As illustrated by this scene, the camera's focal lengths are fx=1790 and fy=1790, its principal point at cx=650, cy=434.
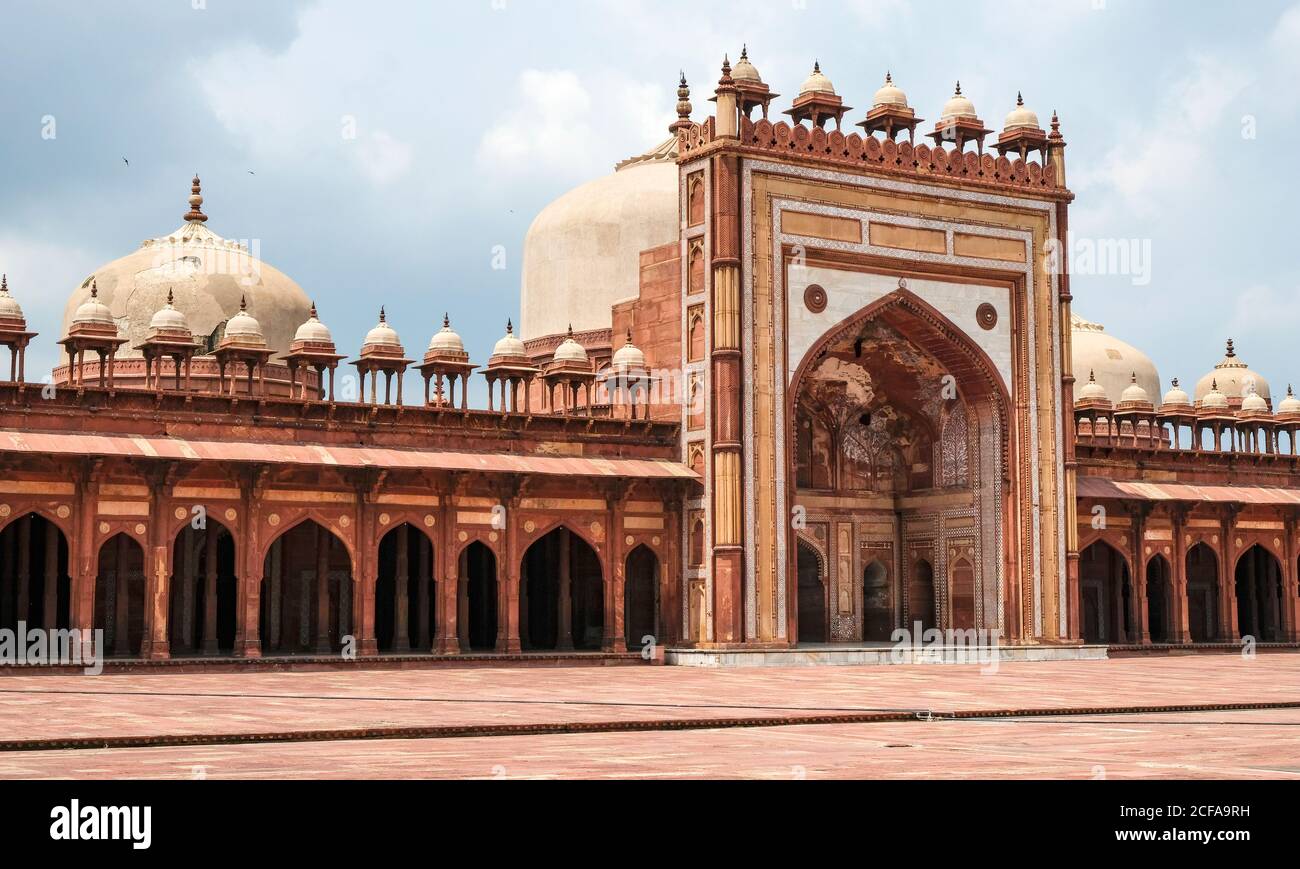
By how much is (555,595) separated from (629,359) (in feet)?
14.2

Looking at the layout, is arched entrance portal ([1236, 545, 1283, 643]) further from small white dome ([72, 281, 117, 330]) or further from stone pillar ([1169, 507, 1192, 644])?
small white dome ([72, 281, 117, 330])

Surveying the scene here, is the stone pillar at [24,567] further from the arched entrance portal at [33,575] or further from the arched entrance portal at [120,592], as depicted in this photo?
the arched entrance portal at [120,592]

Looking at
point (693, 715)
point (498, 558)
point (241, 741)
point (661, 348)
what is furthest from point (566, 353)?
point (241, 741)

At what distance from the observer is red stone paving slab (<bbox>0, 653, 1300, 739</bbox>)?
14.0 metres

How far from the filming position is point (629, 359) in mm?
28938

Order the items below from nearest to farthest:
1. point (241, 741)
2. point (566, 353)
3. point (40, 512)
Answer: point (241, 741), point (40, 512), point (566, 353)

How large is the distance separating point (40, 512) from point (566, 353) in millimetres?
9093

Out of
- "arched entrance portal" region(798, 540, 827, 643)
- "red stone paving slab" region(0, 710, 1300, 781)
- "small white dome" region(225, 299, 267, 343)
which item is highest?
"small white dome" region(225, 299, 267, 343)

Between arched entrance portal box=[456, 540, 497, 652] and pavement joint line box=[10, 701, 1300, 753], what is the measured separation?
623 inches

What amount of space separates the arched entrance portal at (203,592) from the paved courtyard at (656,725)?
11.2ft

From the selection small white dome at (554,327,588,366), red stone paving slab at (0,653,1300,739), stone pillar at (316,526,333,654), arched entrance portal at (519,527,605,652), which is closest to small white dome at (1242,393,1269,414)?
red stone paving slab at (0,653,1300,739)

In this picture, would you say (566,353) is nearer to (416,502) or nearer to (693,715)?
(416,502)
